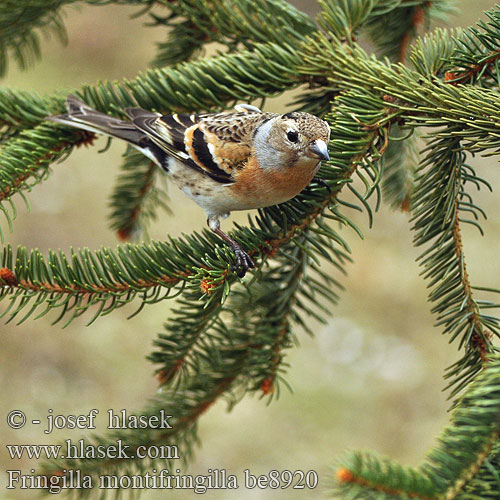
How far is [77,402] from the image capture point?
575cm

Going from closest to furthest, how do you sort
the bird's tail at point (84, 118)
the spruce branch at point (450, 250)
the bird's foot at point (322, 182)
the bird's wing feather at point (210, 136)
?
the spruce branch at point (450, 250)
the bird's foot at point (322, 182)
the bird's tail at point (84, 118)
the bird's wing feather at point (210, 136)

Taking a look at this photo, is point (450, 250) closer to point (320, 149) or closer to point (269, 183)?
point (320, 149)

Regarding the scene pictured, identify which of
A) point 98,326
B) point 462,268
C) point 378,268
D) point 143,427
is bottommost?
point 143,427

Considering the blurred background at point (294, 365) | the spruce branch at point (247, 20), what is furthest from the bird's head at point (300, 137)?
the blurred background at point (294, 365)

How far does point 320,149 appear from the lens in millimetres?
1973

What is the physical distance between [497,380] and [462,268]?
0.63 m

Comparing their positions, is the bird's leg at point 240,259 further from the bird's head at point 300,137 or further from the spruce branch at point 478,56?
the spruce branch at point 478,56

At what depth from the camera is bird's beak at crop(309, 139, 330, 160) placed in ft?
6.47

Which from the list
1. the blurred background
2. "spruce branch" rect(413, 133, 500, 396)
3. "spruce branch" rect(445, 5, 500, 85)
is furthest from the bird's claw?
the blurred background

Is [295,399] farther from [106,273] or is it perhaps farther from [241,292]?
[106,273]

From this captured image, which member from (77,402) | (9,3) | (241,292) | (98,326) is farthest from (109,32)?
(241,292)

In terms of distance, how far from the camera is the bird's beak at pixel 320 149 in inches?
77.6

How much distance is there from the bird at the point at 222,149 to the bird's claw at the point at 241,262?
0.99 ft

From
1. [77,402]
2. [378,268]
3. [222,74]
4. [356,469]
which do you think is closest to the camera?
[356,469]
